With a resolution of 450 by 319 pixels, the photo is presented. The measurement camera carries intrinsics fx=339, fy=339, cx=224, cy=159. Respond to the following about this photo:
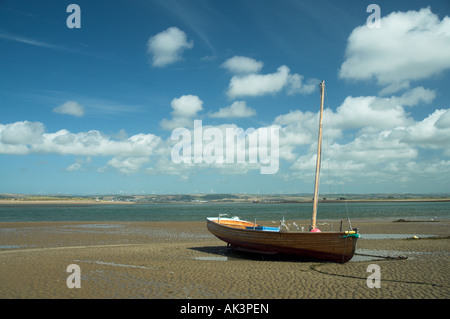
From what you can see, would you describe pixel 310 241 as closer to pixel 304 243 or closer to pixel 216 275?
pixel 304 243

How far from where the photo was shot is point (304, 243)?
604 inches

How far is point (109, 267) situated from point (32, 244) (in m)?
12.5

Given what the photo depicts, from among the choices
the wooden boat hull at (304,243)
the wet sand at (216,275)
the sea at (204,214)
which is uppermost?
the wooden boat hull at (304,243)

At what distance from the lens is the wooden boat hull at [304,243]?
14.7 metres

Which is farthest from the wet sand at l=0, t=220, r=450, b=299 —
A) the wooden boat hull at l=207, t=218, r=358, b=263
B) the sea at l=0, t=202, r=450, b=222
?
the sea at l=0, t=202, r=450, b=222

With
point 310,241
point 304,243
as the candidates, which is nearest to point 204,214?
point 304,243

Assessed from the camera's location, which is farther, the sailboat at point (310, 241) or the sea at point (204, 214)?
the sea at point (204, 214)

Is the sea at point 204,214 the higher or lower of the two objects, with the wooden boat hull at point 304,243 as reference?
lower

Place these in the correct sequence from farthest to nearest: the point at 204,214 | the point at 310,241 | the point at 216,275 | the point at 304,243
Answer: the point at 204,214
the point at 304,243
the point at 310,241
the point at 216,275

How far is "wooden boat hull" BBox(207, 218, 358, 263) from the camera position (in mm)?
14719

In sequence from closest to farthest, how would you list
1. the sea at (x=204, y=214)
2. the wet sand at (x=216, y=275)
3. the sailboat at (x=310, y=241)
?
the wet sand at (x=216, y=275), the sailboat at (x=310, y=241), the sea at (x=204, y=214)

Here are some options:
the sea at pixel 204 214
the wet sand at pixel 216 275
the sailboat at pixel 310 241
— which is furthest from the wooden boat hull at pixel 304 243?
the sea at pixel 204 214

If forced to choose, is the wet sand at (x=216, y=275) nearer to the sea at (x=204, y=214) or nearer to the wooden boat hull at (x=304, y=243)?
the wooden boat hull at (x=304, y=243)
